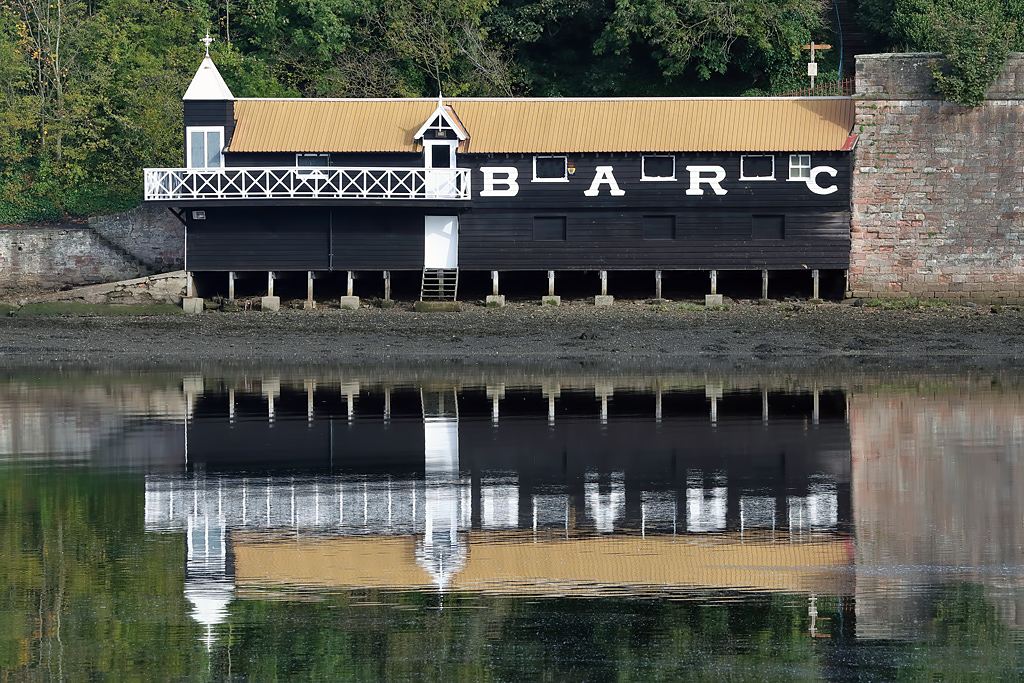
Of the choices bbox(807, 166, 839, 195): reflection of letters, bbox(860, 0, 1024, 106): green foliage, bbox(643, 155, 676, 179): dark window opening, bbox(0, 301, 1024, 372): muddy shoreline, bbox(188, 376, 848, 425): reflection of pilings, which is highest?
bbox(860, 0, 1024, 106): green foliage

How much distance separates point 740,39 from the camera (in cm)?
Result: 4388

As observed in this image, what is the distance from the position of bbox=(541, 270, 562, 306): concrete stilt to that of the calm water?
14165 mm

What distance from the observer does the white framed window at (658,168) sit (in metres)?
36.8

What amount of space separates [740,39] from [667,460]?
2946 centimetres

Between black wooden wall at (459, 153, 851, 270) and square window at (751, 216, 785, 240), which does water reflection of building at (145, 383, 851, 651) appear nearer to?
black wooden wall at (459, 153, 851, 270)

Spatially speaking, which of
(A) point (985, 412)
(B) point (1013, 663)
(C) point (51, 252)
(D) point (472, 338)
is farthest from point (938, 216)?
(B) point (1013, 663)

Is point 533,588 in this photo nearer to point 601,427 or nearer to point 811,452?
point 811,452

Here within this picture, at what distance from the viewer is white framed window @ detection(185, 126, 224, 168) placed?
3722cm

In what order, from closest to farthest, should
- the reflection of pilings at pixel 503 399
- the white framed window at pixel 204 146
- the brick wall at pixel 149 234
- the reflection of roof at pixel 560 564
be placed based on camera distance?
the reflection of roof at pixel 560 564
the reflection of pilings at pixel 503 399
the white framed window at pixel 204 146
the brick wall at pixel 149 234

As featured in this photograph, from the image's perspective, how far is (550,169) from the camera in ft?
121

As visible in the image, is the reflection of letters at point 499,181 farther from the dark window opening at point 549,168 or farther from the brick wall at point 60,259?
the brick wall at point 60,259

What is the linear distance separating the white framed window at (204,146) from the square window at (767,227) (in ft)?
45.0

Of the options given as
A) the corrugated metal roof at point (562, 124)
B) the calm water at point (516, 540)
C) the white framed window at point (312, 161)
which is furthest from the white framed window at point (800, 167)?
the calm water at point (516, 540)

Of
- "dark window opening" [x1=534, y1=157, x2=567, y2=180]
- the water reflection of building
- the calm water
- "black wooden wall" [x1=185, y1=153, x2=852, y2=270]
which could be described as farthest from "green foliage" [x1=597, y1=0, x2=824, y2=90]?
the calm water
